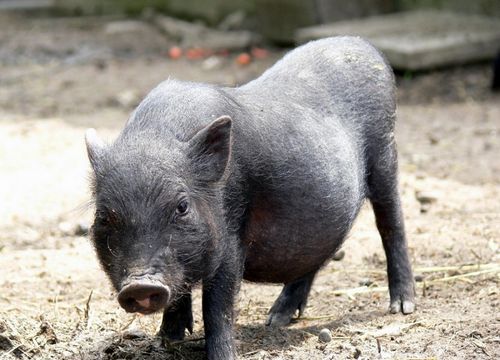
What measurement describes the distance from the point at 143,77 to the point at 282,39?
1951mm

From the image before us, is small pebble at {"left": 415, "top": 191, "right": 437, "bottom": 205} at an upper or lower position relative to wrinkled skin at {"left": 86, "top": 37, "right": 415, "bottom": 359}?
lower

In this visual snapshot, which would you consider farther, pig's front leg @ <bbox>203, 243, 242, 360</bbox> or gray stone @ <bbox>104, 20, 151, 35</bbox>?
gray stone @ <bbox>104, 20, 151, 35</bbox>

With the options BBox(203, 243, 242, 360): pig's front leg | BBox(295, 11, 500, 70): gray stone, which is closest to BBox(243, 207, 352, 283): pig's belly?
BBox(203, 243, 242, 360): pig's front leg

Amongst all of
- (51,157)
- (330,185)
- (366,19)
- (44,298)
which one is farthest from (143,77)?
(330,185)

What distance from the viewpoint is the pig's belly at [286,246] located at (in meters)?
4.10

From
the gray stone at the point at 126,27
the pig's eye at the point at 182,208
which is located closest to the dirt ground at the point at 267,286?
the pig's eye at the point at 182,208

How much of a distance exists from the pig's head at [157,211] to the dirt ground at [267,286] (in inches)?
11.2

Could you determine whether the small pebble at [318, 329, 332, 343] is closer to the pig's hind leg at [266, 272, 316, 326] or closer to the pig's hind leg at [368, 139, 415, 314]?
the pig's hind leg at [266, 272, 316, 326]

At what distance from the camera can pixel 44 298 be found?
5.24 metres

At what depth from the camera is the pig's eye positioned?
3.53 metres

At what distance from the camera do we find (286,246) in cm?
418

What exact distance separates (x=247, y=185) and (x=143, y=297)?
2.43ft

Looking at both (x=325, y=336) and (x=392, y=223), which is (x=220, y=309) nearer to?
(x=325, y=336)

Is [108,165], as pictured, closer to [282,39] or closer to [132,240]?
[132,240]
